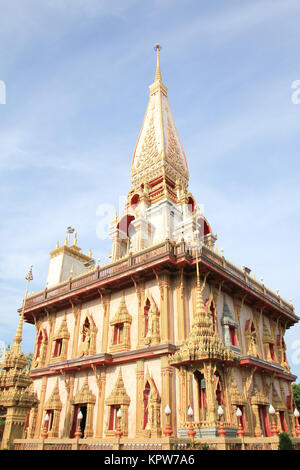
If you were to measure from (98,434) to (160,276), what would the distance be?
9.28m

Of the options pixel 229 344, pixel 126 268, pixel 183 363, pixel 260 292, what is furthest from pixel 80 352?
pixel 260 292

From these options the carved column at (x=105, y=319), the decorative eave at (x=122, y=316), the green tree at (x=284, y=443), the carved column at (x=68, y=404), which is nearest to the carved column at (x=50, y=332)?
the carved column at (x=68, y=404)

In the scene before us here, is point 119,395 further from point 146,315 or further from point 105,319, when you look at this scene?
point 105,319

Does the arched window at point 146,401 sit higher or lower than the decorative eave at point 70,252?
lower

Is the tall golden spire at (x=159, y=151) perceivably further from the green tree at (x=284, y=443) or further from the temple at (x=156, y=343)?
the green tree at (x=284, y=443)

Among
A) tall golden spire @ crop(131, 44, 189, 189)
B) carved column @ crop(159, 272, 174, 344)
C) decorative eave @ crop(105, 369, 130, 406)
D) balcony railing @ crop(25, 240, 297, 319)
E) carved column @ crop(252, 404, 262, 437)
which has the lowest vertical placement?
carved column @ crop(252, 404, 262, 437)

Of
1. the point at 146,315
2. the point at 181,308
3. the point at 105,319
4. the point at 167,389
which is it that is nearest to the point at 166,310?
the point at 181,308

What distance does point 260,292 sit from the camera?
25.5 meters

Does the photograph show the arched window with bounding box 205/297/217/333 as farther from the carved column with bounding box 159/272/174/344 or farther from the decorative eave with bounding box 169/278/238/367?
the decorative eave with bounding box 169/278/238/367

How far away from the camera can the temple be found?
49.8ft

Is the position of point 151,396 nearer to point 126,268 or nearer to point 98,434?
point 98,434

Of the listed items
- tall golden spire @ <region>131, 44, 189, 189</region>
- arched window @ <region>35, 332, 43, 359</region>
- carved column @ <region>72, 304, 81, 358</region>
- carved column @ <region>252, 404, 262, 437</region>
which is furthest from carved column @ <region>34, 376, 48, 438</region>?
tall golden spire @ <region>131, 44, 189, 189</region>

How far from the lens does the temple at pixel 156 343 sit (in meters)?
15.2

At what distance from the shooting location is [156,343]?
19.2 meters
